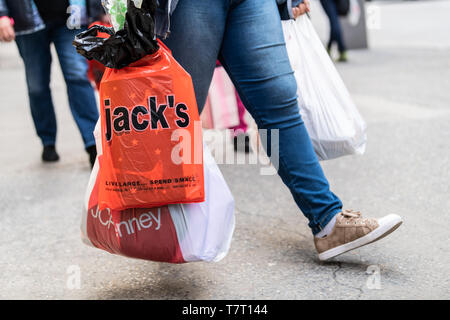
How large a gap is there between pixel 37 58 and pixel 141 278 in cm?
229

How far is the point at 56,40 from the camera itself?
4.43 meters

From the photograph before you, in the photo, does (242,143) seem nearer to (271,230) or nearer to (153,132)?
(271,230)

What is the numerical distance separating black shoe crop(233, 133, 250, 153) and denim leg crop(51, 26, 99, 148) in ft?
3.28

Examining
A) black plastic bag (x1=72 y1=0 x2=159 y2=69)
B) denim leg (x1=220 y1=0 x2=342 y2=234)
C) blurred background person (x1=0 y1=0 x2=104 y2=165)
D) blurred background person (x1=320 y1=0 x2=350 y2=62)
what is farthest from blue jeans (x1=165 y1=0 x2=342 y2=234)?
blurred background person (x1=320 y1=0 x2=350 y2=62)

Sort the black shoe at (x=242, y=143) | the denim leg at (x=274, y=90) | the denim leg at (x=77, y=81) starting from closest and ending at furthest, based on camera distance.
A: the denim leg at (x=274, y=90) → the denim leg at (x=77, y=81) → the black shoe at (x=242, y=143)

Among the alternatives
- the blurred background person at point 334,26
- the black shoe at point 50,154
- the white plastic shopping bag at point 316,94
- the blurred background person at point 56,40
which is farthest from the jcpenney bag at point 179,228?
the blurred background person at point 334,26

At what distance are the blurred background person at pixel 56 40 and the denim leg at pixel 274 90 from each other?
1748 mm

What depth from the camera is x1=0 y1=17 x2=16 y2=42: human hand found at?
4.19 meters

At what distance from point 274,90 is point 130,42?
620mm

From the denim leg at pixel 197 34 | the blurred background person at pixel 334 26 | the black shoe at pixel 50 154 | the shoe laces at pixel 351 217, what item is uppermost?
the denim leg at pixel 197 34

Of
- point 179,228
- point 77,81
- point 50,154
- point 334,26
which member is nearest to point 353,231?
point 179,228

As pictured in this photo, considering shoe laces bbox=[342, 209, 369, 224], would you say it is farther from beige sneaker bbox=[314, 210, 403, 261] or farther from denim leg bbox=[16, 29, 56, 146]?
denim leg bbox=[16, 29, 56, 146]

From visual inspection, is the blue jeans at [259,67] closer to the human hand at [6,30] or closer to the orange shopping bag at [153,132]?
the orange shopping bag at [153,132]

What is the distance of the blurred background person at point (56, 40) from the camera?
4.19m
